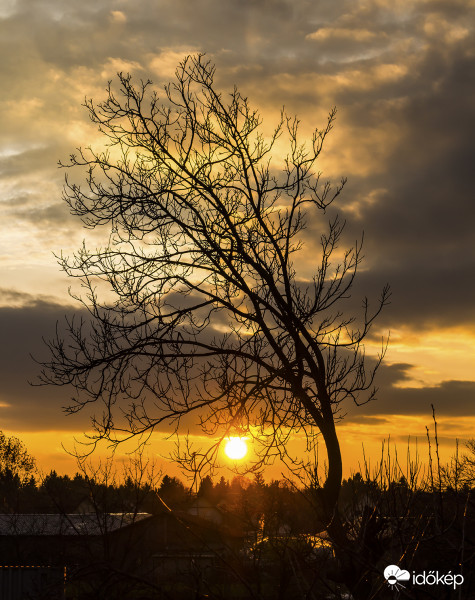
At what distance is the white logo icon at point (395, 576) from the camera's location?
403cm

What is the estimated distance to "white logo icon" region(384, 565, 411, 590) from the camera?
13.2 feet

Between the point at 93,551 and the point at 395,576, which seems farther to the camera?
the point at 93,551

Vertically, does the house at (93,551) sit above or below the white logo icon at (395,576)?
below

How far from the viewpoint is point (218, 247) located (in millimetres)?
9562

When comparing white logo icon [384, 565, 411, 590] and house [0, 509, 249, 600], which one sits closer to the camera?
white logo icon [384, 565, 411, 590]

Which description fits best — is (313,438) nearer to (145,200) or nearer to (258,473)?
(258,473)

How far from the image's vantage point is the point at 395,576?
13.5ft

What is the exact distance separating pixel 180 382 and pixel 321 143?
4061 mm

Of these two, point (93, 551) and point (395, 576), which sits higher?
point (395, 576)

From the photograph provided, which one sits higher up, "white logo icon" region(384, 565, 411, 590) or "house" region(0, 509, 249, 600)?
"white logo icon" region(384, 565, 411, 590)

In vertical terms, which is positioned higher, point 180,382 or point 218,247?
point 218,247

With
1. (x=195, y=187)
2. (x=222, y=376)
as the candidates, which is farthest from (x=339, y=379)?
(x=195, y=187)

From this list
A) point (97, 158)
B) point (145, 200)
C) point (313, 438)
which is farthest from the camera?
point (97, 158)

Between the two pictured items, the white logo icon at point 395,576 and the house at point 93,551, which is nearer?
the white logo icon at point 395,576
